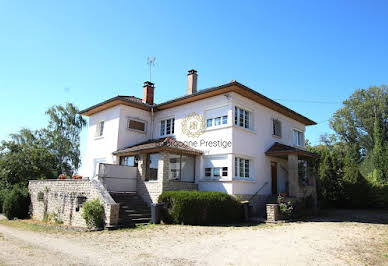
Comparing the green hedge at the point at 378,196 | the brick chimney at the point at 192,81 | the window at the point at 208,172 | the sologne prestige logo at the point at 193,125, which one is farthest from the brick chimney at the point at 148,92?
the green hedge at the point at 378,196

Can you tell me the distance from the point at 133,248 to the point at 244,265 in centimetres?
338

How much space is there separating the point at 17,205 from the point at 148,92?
439 inches

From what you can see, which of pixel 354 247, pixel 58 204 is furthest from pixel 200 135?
pixel 354 247

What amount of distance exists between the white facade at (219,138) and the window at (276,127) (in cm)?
20

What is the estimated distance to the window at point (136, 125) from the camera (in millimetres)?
18739

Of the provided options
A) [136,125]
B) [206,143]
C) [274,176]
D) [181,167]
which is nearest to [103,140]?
[136,125]

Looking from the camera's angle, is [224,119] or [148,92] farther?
[148,92]

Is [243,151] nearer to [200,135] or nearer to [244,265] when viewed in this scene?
[200,135]

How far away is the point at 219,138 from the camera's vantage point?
15.6m

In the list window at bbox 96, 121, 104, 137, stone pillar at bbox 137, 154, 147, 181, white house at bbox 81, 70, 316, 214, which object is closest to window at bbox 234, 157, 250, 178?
white house at bbox 81, 70, 316, 214

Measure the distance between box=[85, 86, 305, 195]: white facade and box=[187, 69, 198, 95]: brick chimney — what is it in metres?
1.43

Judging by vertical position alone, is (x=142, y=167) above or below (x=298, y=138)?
below

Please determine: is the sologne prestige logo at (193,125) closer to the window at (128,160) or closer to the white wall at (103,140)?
the window at (128,160)

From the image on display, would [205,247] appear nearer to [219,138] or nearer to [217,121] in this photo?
[219,138]
